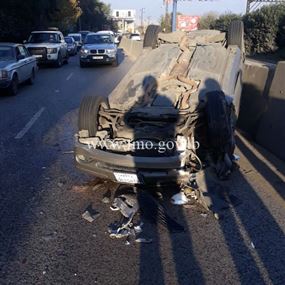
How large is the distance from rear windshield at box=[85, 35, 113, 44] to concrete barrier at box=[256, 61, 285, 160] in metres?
19.5

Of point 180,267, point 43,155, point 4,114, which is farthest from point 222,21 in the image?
point 180,267

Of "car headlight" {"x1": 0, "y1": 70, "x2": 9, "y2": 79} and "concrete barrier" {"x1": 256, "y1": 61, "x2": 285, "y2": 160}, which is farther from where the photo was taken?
"car headlight" {"x1": 0, "y1": 70, "x2": 9, "y2": 79}

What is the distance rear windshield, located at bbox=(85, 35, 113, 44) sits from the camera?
26.0 metres

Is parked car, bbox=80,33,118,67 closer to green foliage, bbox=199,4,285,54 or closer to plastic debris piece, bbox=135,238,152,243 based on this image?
green foliage, bbox=199,4,285,54

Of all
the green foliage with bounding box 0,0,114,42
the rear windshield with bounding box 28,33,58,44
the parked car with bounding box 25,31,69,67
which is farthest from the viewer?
the green foliage with bounding box 0,0,114,42

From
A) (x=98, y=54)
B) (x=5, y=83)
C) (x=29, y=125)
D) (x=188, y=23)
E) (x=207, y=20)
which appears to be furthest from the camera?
(x=207, y=20)

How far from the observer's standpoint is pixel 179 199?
5.39 m

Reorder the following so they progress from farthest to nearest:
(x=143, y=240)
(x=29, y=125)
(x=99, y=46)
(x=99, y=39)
Result: 1. (x=99, y=39)
2. (x=99, y=46)
3. (x=29, y=125)
4. (x=143, y=240)

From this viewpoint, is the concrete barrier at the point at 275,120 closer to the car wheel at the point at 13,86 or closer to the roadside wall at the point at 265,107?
the roadside wall at the point at 265,107

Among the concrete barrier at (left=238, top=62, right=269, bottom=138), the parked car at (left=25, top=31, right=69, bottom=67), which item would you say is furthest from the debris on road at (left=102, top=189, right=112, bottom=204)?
the parked car at (left=25, top=31, right=69, bottom=67)

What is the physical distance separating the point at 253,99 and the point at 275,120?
149 cm

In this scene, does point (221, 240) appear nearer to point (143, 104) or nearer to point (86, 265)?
point (86, 265)

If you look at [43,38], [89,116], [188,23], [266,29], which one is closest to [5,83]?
[89,116]

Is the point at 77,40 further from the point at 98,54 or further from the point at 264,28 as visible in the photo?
the point at 98,54
